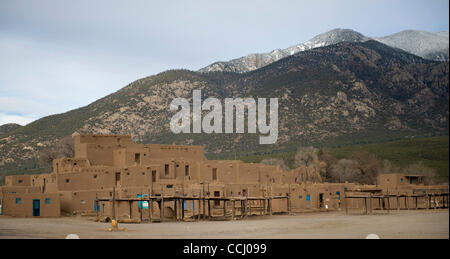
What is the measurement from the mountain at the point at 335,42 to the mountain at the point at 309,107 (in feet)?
12.0

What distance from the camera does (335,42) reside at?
493 ft

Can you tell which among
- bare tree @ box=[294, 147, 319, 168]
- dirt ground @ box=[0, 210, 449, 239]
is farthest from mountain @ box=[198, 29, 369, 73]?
dirt ground @ box=[0, 210, 449, 239]

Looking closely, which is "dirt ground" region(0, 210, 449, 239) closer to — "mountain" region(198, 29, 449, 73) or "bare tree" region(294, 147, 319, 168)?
"bare tree" region(294, 147, 319, 168)

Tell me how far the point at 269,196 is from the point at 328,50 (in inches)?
2874

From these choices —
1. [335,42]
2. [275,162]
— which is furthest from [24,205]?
[335,42]

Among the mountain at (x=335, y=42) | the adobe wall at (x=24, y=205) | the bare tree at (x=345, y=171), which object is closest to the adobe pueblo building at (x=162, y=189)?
the adobe wall at (x=24, y=205)

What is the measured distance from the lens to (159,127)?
336 ft

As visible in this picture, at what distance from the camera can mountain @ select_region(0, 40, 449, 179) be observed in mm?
96125

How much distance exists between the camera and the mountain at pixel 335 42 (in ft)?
385

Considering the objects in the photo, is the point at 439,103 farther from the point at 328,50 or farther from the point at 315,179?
the point at 328,50

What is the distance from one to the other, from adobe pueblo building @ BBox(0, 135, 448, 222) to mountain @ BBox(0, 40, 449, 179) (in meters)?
29.0

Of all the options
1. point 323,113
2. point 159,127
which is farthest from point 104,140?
point 323,113

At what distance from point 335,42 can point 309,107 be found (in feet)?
163

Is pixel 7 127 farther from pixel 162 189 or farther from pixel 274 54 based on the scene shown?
pixel 274 54
